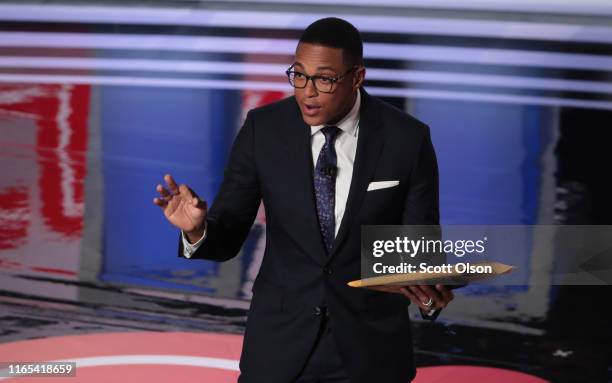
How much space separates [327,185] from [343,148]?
95 millimetres

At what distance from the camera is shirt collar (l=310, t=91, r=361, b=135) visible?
2.14 m

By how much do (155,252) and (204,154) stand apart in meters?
0.59

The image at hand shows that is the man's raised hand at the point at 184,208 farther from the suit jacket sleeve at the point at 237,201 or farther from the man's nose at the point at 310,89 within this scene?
the man's nose at the point at 310,89

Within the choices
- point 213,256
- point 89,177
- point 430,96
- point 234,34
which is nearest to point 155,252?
point 89,177

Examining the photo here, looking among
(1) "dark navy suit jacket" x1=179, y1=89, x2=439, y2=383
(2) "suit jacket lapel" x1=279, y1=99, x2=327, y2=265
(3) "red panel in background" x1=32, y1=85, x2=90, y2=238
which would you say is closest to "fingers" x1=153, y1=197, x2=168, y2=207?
(1) "dark navy suit jacket" x1=179, y1=89, x2=439, y2=383

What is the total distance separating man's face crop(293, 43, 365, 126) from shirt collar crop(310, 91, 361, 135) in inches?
3.1

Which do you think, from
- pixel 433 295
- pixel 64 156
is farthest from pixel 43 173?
pixel 433 295

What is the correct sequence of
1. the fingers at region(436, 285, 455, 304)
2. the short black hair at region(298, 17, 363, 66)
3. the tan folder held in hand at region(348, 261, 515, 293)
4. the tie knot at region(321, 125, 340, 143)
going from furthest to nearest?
the tie knot at region(321, 125, 340, 143) → the short black hair at region(298, 17, 363, 66) → the fingers at region(436, 285, 455, 304) → the tan folder held in hand at region(348, 261, 515, 293)

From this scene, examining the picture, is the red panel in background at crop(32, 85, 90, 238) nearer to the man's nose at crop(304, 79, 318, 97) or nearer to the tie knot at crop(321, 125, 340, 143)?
the tie knot at crop(321, 125, 340, 143)

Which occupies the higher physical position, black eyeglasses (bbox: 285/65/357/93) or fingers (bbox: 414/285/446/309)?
black eyeglasses (bbox: 285/65/357/93)

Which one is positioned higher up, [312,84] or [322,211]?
[312,84]

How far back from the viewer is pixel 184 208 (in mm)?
1987

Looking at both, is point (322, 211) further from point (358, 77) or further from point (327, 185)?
point (358, 77)

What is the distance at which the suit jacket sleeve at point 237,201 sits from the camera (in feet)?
6.88
